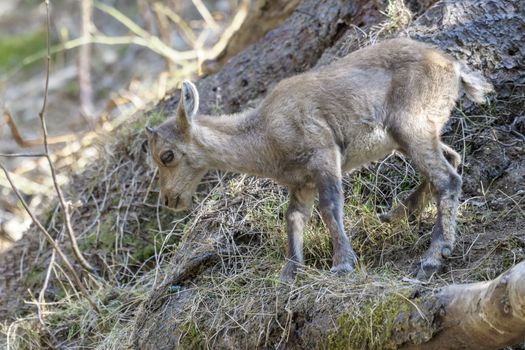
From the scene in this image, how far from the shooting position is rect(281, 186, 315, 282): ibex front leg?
6.12 m

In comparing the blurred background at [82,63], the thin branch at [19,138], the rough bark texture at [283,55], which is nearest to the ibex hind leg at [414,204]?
the rough bark texture at [283,55]

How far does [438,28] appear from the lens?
7.66 meters

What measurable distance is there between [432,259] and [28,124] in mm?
12526

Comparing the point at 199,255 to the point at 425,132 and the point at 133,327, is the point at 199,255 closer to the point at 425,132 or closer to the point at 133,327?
the point at 133,327

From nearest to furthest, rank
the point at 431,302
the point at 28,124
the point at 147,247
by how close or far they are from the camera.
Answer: the point at 431,302
the point at 147,247
the point at 28,124

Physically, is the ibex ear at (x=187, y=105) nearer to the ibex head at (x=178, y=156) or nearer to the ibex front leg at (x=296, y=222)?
the ibex head at (x=178, y=156)

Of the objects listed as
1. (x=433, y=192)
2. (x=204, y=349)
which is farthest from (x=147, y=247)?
(x=433, y=192)

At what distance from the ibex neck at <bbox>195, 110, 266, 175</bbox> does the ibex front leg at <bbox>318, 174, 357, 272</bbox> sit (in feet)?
1.74

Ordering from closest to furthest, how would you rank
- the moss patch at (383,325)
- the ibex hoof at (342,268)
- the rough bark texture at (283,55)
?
the moss patch at (383,325)
the ibex hoof at (342,268)
the rough bark texture at (283,55)

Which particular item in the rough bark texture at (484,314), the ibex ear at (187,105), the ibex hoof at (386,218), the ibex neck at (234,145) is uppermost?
the ibex ear at (187,105)

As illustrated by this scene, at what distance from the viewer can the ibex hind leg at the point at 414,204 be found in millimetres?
6449

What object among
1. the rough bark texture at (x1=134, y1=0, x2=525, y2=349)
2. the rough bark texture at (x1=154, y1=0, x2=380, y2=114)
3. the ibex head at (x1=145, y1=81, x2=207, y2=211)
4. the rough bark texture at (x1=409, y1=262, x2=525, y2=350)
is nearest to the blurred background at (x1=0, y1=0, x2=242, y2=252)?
the rough bark texture at (x1=154, y1=0, x2=380, y2=114)

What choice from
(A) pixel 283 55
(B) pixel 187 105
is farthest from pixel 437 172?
(A) pixel 283 55

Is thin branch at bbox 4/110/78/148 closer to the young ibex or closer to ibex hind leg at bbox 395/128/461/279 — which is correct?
the young ibex
